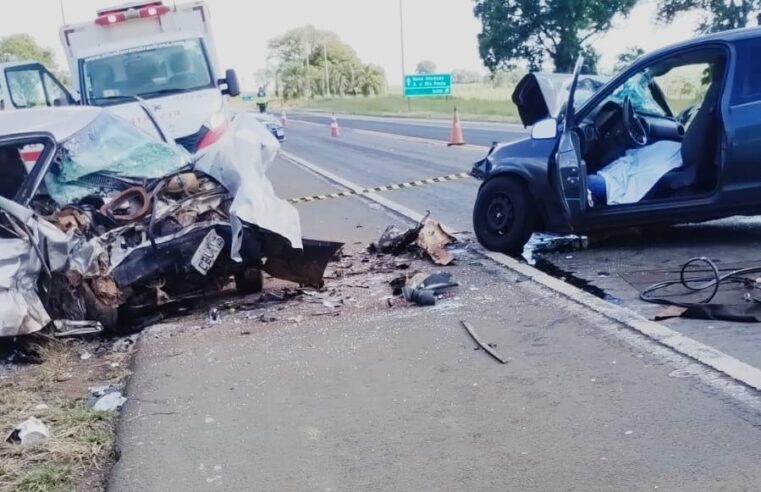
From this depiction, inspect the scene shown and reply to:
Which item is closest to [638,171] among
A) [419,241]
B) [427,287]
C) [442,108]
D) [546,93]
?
[546,93]

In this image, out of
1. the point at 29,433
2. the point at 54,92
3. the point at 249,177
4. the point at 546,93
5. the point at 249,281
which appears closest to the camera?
the point at 29,433

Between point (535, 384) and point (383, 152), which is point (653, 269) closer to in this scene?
point (535, 384)

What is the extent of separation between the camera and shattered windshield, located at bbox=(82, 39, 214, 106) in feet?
41.3

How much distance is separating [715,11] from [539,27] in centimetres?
1289

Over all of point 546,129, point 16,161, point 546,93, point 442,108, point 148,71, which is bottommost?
point 442,108

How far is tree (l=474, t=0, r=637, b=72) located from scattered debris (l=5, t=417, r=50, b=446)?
4563cm

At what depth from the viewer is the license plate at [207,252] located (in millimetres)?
6039

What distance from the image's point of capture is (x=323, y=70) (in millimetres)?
97250

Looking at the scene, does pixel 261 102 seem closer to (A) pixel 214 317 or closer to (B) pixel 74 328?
(A) pixel 214 317

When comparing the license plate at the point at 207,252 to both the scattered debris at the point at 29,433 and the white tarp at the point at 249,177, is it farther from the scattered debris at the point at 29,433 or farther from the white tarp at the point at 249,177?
the scattered debris at the point at 29,433

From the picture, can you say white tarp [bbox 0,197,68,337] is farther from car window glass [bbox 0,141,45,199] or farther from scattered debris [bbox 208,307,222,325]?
scattered debris [bbox 208,307,222,325]

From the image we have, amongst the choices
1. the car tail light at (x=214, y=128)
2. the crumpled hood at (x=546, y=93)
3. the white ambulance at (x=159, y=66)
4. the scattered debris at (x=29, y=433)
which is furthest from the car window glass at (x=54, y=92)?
the scattered debris at (x=29, y=433)

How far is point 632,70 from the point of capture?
7102 mm

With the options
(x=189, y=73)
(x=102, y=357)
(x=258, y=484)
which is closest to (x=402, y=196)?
(x=189, y=73)
